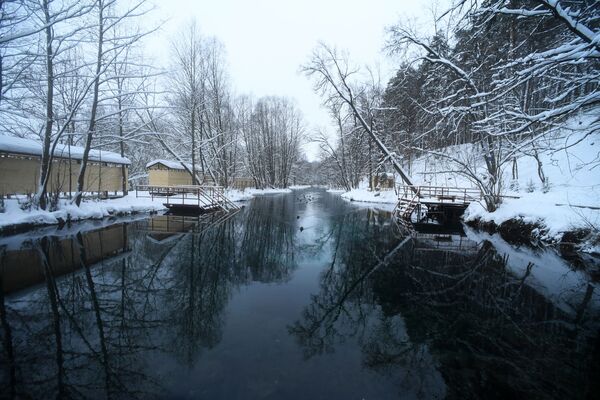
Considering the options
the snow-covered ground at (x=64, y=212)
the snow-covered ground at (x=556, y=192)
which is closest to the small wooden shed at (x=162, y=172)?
the snow-covered ground at (x=64, y=212)

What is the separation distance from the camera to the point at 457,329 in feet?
16.4

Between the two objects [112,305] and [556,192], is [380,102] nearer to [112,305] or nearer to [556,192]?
[556,192]

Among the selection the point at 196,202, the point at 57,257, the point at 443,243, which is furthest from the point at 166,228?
the point at 443,243

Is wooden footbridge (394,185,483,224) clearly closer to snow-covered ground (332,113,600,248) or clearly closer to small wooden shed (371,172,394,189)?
snow-covered ground (332,113,600,248)

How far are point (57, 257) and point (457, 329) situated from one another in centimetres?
1081

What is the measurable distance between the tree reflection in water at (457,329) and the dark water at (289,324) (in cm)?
3

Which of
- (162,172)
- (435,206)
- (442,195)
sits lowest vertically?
(435,206)

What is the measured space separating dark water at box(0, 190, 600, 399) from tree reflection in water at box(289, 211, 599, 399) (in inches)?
1.2

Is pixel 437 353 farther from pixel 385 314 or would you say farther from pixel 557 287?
pixel 557 287

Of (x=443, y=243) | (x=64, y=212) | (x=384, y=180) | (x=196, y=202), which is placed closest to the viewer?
(x=443, y=243)

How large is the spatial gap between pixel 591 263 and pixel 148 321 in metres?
13.1

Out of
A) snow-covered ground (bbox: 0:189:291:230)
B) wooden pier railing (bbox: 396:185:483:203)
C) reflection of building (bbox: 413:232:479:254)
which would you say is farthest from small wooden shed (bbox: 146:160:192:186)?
reflection of building (bbox: 413:232:479:254)

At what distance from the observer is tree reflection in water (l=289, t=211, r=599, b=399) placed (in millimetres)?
3674

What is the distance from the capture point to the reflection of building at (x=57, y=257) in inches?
268
